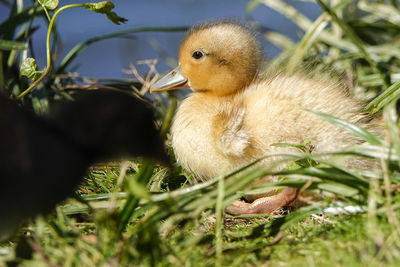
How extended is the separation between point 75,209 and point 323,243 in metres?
0.67

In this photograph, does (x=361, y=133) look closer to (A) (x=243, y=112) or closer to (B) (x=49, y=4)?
(A) (x=243, y=112)

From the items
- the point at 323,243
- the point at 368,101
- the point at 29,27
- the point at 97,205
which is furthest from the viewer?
the point at 29,27

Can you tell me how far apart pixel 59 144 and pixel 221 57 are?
3.37 feet

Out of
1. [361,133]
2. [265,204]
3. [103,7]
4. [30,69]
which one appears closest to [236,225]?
[265,204]

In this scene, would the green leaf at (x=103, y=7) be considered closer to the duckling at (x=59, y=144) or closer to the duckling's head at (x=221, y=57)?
the duckling's head at (x=221, y=57)

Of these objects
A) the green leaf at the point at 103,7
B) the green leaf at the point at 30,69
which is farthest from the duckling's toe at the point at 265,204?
the green leaf at the point at 30,69

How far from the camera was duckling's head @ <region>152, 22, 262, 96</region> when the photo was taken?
72.6 inches

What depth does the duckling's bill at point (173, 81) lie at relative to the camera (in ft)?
6.66

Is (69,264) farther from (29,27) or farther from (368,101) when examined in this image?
(29,27)

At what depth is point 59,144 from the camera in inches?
37.3

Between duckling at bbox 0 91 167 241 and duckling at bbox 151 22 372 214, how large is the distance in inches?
23.0

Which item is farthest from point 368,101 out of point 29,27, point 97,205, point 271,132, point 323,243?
point 29,27

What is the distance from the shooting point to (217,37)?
1.87 metres

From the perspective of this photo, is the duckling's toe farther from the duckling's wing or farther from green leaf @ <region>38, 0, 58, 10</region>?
green leaf @ <region>38, 0, 58, 10</region>
